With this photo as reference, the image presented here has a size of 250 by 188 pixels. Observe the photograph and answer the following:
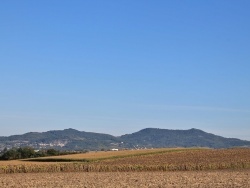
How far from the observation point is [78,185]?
1416 inches

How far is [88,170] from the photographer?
183ft

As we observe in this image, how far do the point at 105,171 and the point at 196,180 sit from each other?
58.3ft

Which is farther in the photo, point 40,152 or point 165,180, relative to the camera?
point 40,152

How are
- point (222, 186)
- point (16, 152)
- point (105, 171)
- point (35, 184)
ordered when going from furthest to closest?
point (16, 152) < point (105, 171) < point (35, 184) < point (222, 186)

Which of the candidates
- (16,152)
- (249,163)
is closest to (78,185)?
(249,163)

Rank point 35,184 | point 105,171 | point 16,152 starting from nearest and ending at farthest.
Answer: point 35,184
point 105,171
point 16,152

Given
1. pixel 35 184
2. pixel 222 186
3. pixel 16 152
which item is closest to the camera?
pixel 222 186

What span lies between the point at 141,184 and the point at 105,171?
19.1m

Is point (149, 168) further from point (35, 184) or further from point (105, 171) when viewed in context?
point (35, 184)

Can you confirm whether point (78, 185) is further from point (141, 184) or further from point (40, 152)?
point (40, 152)

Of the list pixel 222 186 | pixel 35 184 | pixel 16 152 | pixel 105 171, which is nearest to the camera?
pixel 222 186

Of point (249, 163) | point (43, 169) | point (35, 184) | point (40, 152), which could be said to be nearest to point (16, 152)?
point (40, 152)

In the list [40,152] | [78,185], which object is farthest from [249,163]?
[40,152]

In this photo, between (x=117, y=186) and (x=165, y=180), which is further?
(x=165, y=180)
